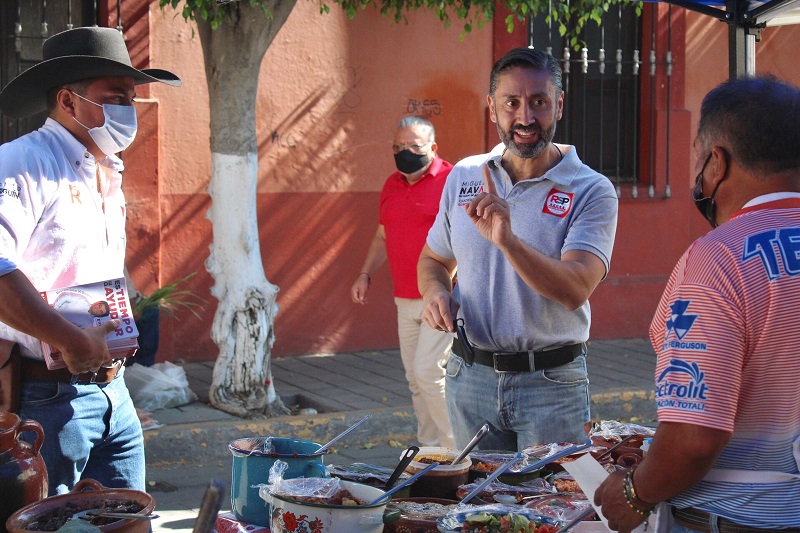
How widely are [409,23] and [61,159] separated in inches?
242

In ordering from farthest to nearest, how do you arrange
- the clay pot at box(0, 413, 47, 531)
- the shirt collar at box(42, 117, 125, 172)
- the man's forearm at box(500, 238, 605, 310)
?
the shirt collar at box(42, 117, 125, 172) < the man's forearm at box(500, 238, 605, 310) < the clay pot at box(0, 413, 47, 531)

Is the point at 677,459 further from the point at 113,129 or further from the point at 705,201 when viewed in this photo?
the point at 113,129

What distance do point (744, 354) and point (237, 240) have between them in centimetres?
529

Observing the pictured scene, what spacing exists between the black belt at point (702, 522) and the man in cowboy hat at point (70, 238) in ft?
5.83

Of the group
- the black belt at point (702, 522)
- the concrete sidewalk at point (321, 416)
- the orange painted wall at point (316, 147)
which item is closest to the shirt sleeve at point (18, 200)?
the black belt at point (702, 522)

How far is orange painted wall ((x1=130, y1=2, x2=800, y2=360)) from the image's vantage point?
27.7 feet

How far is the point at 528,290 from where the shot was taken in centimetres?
354

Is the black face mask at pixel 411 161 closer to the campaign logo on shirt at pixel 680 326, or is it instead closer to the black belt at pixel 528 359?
the black belt at pixel 528 359

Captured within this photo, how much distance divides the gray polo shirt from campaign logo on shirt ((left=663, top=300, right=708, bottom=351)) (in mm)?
1239

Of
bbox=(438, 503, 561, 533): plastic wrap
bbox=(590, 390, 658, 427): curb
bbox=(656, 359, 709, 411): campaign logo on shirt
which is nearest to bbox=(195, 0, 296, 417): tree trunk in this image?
bbox=(590, 390, 658, 427): curb

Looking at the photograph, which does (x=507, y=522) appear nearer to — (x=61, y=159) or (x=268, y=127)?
(x=61, y=159)

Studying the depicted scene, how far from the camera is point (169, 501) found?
580 centimetres

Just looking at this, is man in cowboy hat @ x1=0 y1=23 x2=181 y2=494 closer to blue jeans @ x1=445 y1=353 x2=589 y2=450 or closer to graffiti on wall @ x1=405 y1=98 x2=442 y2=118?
blue jeans @ x1=445 y1=353 x2=589 y2=450

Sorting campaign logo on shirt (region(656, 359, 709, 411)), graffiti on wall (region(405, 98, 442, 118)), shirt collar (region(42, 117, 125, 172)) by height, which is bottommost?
campaign logo on shirt (region(656, 359, 709, 411))
